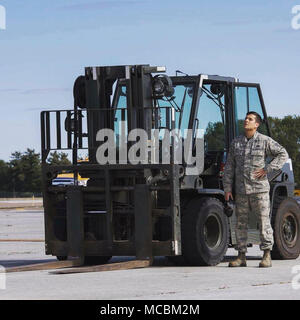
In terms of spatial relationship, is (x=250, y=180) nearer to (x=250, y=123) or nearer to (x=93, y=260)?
(x=250, y=123)

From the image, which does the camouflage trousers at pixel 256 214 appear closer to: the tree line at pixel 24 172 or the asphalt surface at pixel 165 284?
the asphalt surface at pixel 165 284

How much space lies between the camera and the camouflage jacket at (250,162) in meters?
13.3

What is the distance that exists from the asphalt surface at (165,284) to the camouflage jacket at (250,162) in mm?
1096

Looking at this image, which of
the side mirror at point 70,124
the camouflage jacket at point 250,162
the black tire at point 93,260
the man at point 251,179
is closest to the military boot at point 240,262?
the man at point 251,179

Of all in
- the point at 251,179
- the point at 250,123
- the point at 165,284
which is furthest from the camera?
the point at 250,123

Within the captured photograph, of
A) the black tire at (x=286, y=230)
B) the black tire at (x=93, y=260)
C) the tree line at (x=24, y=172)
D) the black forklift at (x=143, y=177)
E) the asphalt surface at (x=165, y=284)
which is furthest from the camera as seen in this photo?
the tree line at (x=24, y=172)

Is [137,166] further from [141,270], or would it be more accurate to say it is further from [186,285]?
[186,285]

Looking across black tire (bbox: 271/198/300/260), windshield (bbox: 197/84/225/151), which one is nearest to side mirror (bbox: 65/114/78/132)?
windshield (bbox: 197/84/225/151)

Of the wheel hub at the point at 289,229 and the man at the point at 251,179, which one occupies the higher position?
the man at the point at 251,179

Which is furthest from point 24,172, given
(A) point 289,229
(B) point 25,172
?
(A) point 289,229

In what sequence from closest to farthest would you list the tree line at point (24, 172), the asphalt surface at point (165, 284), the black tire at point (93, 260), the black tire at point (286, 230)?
the asphalt surface at point (165, 284) → the black tire at point (93, 260) → the black tire at point (286, 230) → the tree line at point (24, 172)

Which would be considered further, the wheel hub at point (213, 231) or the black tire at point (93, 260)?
the black tire at point (93, 260)

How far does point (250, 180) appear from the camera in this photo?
13297 mm

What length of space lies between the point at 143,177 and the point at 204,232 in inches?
44.9
